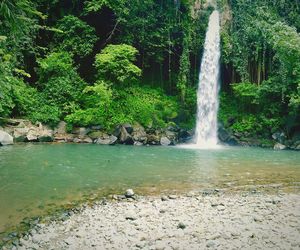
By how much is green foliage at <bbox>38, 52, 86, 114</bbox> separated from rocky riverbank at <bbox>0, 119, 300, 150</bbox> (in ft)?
5.39

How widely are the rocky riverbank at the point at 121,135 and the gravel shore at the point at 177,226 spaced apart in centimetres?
1133

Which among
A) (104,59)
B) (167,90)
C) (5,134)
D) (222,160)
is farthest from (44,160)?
(167,90)

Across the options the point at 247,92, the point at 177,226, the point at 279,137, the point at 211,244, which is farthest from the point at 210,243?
the point at 247,92

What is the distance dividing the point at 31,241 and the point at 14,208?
1580 mm

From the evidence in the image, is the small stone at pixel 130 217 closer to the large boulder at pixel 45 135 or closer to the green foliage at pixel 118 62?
the large boulder at pixel 45 135

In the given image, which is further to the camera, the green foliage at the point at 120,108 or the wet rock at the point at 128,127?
the green foliage at the point at 120,108

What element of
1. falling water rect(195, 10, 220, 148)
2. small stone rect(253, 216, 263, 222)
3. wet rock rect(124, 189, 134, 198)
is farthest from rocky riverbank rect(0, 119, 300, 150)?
small stone rect(253, 216, 263, 222)

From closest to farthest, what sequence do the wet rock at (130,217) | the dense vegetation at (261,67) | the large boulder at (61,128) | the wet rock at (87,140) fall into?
the wet rock at (130,217) < the wet rock at (87,140) < the large boulder at (61,128) < the dense vegetation at (261,67)

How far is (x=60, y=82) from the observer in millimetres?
19875

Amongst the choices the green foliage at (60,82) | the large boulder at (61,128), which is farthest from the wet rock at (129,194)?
the green foliage at (60,82)

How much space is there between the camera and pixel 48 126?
18.4 metres

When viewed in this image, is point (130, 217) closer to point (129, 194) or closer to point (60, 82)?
point (129, 194)

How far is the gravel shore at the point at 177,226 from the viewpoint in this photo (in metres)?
4.48

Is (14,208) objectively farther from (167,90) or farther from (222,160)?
(167,90)
